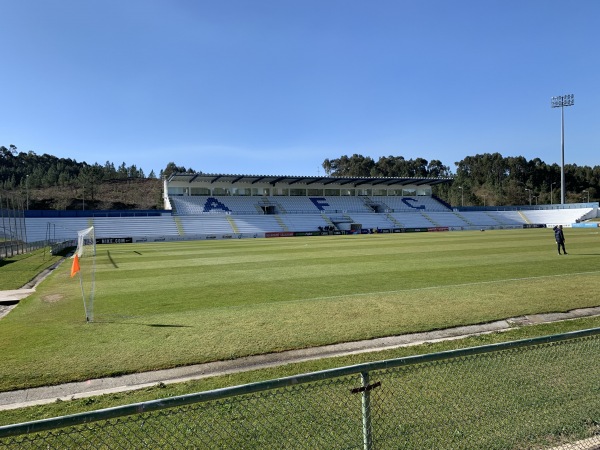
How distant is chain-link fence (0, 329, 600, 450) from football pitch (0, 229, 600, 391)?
8.78 feet

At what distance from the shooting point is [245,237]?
195ft

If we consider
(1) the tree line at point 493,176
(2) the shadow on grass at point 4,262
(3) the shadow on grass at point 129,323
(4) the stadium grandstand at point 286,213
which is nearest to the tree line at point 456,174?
(1) the tree line at point 493,176

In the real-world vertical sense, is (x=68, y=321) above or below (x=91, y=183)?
below

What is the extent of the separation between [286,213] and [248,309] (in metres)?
61.2

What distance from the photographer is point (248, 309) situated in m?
11.4

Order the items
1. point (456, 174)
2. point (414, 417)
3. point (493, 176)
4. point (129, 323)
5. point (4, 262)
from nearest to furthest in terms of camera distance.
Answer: point (414, 417) → point (129, 323) → point (4, 262) → point (493, 176) → point (456, 174)

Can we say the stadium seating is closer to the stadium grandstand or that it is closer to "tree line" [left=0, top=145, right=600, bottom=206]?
the stadium grandstand

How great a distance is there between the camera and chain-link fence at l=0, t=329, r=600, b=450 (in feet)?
13.3

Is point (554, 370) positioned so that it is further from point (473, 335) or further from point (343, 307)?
point (343, 307)

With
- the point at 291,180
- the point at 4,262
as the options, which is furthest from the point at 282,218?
the point at 4,262

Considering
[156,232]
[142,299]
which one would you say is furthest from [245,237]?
[142,299]

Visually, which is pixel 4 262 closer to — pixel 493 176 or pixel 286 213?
pixel 286 213

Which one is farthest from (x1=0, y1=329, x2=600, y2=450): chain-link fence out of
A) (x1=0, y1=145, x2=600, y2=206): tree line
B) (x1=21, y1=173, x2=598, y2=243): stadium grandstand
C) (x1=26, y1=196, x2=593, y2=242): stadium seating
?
(x1=0, y1=145, x2=600, y2=206): tree line

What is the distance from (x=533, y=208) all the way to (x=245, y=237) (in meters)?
60.1
